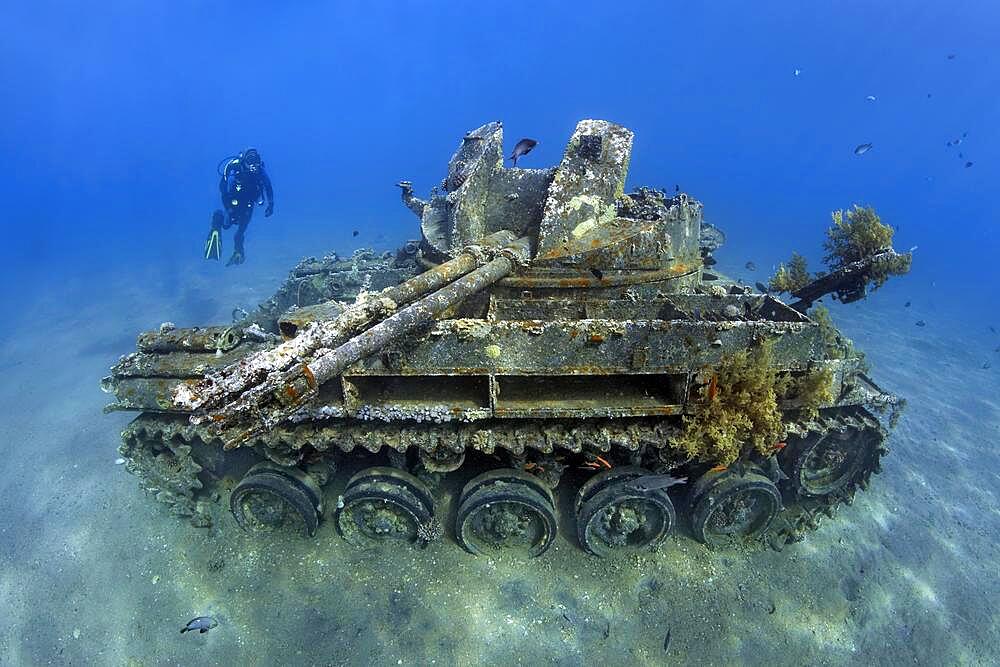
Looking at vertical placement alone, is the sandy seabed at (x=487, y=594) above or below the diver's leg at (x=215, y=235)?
below

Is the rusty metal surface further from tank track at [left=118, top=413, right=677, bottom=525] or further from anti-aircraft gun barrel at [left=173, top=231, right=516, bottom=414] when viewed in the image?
anti-aircraft gun barrel at [left=173, top=231, right=516, bottom=414]

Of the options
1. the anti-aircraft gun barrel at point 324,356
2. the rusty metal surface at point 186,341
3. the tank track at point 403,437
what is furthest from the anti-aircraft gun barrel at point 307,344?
the rusty metal surface at point 186,341

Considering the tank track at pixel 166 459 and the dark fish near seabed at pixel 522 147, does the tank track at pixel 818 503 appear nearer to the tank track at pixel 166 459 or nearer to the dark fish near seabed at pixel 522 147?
the dark fish near seabed at pixel 522 147

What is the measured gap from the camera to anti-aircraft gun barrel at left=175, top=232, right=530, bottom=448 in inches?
135

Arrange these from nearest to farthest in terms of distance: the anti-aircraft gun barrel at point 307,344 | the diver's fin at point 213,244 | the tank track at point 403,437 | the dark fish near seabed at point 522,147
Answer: the anti-aircraft gun barrel at point 307,344 → the tank track at point 403,437 → the dark fish near seabed at point 522,147 → the diver's fin at point 213,244

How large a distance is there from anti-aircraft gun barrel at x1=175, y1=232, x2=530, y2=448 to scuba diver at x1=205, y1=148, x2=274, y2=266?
15989mm

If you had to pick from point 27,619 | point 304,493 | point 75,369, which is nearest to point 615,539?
point 304,493

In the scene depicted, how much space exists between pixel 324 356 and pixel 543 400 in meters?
2.60

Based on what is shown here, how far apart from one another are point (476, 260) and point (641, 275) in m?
2.36

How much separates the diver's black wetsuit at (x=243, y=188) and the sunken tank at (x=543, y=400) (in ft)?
48.0

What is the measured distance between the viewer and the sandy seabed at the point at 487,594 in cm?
553

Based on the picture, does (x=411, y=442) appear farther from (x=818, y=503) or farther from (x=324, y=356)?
(x=818, y=503)

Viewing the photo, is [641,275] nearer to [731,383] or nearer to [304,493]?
[731,383]

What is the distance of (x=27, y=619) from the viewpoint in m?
6.11
